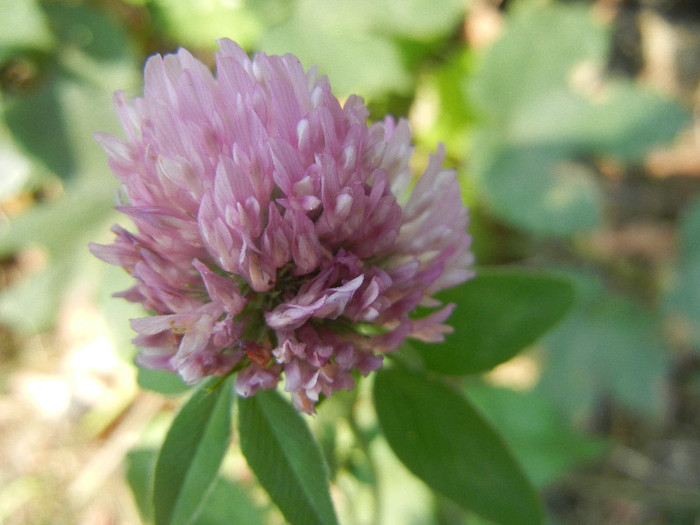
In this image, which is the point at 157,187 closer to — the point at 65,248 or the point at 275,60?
the point at 275,60

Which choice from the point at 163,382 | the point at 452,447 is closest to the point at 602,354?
the point at 452,447

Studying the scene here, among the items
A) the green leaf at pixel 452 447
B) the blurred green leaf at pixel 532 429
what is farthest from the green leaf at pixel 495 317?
the blurred green leaf at pixel 532 429

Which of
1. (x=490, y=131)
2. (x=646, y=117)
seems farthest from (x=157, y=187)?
(x=646, y=117)

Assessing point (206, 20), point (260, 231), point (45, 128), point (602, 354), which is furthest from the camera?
point (602, 354)

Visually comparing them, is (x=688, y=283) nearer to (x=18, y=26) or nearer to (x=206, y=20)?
(x=206, y=20)

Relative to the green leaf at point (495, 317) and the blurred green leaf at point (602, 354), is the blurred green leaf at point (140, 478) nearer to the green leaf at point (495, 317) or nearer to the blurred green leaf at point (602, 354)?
the green leaf at point (495, 317)

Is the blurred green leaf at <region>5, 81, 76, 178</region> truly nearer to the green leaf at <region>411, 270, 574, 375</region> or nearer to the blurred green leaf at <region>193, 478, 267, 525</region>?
the blurred green leaf at <region>193, 478, 267, 525</region>
